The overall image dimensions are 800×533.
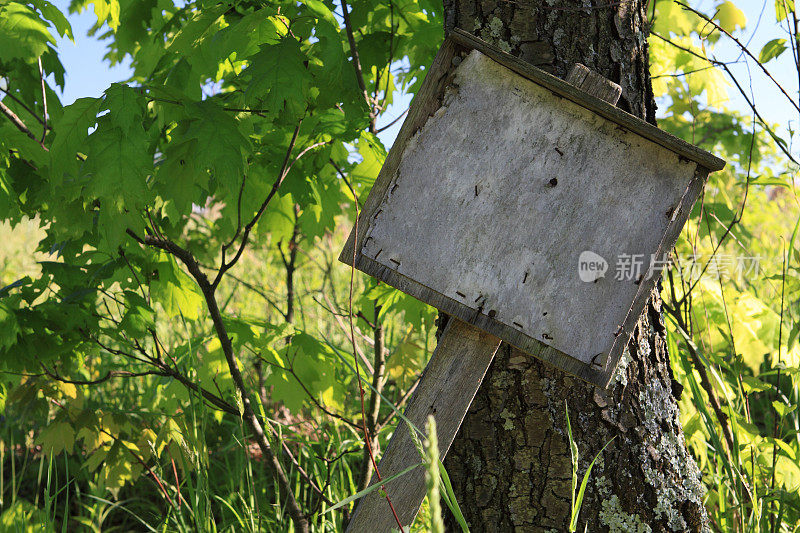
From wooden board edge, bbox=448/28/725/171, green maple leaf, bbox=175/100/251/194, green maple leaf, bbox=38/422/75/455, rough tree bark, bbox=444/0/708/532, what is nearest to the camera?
wooden board edge, bbox=448/28/725/171

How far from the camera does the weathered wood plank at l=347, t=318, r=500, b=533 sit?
3.39ft

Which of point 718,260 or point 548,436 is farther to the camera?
point 718,260

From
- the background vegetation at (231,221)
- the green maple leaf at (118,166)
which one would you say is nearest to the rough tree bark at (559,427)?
the background vegetation at (231,221)

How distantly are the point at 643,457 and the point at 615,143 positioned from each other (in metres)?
0.73

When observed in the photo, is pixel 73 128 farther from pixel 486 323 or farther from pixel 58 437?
pixel 58 437

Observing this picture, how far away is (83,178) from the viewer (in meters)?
1.18

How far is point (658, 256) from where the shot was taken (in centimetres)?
105

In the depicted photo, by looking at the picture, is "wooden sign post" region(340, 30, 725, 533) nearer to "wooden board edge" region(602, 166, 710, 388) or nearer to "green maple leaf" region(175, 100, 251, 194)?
"wooden board edge" region(602, 166, 710, 388)

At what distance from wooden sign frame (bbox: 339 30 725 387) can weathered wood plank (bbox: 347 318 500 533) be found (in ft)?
0.16

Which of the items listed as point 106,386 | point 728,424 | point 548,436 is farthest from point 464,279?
point 106,386

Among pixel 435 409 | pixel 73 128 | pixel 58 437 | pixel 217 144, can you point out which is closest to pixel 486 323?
pixel 435 409

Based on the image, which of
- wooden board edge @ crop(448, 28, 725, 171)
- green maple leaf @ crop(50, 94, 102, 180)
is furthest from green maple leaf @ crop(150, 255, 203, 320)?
wooden board edge @ crop(448, 28, 725, 171)

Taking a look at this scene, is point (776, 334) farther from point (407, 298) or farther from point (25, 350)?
point (25, 350)

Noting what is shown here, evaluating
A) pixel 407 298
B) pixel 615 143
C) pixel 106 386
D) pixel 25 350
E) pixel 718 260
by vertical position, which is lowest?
pixel 106 386
